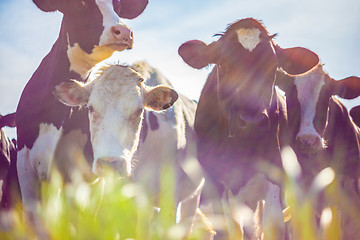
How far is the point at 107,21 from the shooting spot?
15.1 ft

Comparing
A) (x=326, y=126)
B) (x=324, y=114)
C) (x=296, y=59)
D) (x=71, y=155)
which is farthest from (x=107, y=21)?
(x=326, y=126)

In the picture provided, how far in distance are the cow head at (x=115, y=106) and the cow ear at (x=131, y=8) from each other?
1.48 meters

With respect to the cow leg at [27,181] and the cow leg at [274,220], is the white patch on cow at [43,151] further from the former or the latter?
the cow leg at [274,220]

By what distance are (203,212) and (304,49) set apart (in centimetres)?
339

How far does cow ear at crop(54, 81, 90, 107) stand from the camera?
171 inches

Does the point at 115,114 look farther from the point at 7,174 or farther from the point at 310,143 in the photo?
the point at 7,174

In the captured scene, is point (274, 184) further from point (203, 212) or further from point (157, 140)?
point (203, 212)

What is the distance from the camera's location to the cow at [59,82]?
450 cm

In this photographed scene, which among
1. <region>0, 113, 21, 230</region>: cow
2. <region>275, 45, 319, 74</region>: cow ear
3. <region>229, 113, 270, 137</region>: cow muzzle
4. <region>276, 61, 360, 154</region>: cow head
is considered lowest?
<region>0, 113, 21, 230</region>: cow

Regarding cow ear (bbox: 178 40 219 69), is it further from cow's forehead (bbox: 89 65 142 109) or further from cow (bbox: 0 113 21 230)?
cow (bbox: 0 113 21 230)

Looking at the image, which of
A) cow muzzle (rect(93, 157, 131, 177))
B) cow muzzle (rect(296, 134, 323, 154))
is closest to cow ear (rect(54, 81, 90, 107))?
cow muzzle (rect(93, 157, 131, 177))

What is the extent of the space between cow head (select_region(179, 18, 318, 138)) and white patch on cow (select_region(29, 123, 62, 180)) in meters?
1.83

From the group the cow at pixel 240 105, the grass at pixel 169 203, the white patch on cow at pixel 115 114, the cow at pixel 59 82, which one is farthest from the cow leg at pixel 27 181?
the cow at pixel 240 105

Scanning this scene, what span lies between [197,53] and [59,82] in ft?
5.41
